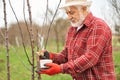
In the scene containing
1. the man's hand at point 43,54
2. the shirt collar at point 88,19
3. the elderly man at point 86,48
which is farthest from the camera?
the man's hand at point 43,54

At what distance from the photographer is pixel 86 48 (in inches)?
151

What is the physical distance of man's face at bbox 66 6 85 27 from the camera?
12.6 ft

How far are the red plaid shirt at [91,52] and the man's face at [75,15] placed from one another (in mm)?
61

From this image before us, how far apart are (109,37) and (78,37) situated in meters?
0.33

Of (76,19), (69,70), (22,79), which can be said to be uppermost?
(76,19)

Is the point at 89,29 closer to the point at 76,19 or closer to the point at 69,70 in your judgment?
the point at 76,19

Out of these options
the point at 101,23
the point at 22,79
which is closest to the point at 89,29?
the point at 101,23

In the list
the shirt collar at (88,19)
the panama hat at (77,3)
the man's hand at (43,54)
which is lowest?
the man's hand at (43,54)

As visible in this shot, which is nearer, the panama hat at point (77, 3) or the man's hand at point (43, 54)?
the panama hat at point (77, 3)

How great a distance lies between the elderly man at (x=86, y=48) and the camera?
147 inches

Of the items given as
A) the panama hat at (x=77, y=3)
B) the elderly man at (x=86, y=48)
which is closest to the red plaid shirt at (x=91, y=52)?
the elderly man at (x=86, y=48)

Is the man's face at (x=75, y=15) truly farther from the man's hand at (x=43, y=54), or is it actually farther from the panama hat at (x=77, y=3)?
the man's hand at (x=43, y=54)

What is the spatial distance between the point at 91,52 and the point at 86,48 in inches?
4.7

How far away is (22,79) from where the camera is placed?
1269 cm
